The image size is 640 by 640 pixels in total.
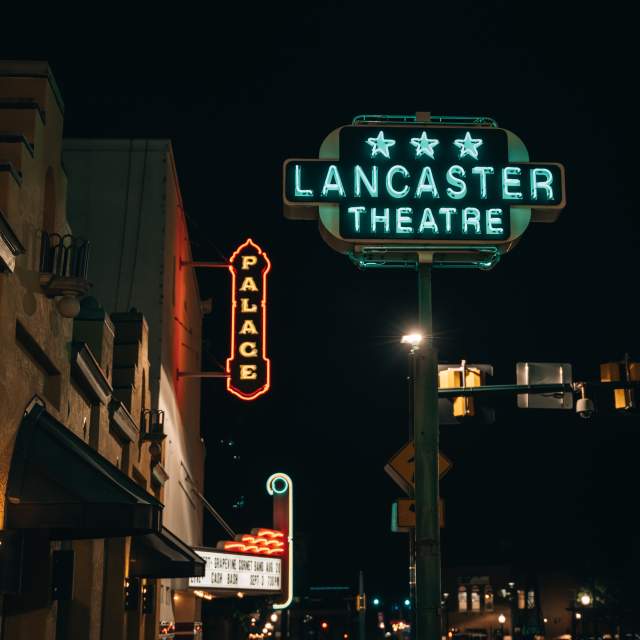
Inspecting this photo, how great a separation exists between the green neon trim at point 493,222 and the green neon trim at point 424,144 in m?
1.28

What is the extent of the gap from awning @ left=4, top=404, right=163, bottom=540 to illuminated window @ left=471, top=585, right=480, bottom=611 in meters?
92.3

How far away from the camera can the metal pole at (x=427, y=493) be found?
12.9 m

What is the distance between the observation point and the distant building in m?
26.2

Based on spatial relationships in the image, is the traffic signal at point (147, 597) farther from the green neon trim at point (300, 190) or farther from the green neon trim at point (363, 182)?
the green neon trim at point (363, 182)

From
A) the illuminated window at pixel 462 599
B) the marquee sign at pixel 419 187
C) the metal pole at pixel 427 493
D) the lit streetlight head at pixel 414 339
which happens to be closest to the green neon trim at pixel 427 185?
the marquee sign at pixel 419 187

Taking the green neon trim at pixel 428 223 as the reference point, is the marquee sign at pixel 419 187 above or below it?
above

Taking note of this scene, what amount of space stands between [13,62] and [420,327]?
631 cm

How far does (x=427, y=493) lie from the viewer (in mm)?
13430

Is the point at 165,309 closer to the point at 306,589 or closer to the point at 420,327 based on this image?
the point at 420,327

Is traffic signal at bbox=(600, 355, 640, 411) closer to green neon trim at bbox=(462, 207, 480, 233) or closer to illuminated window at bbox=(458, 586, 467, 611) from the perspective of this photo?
green neon trim at bbox=(462, 207, 480, 233)

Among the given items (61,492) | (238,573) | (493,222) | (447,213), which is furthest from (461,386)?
(238,573)

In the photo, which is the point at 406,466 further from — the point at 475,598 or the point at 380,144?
the point at 475,598

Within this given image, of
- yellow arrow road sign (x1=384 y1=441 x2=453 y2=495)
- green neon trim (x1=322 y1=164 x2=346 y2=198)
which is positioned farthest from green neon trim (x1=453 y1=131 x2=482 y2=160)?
yellow arrow road sign (x1=384 y1=441 x2=453 y2=495)

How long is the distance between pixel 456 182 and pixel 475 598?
89.6 meters
